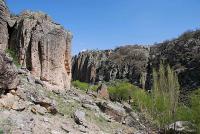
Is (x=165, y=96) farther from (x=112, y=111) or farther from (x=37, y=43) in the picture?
(x=37, y=43)

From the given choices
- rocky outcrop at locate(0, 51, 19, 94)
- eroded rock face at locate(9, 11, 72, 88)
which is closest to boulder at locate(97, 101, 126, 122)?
Result: eroded rock face at locate(9, 11, 72, 88)

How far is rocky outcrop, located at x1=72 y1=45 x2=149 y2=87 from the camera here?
9816 cm

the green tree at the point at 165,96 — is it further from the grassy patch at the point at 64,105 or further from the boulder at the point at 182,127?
the grassy patch at the point at 64,105

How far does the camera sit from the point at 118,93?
6097 centimetres

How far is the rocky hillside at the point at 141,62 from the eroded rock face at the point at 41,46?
4288cm

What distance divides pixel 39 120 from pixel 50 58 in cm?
857

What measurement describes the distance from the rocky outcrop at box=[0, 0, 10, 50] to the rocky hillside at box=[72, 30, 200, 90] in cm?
4611

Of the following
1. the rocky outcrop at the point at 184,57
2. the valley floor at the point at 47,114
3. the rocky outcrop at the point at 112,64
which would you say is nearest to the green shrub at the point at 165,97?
the valley floor at the point at 47,114

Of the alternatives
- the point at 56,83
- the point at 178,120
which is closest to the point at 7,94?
the point at 56,83

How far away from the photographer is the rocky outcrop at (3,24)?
23.9 metres

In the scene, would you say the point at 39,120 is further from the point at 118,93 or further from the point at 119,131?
the point at 118,93

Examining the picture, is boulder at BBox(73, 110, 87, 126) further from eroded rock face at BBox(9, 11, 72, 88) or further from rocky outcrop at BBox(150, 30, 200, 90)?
rocky outcrop at BBox(150, 30, 200, 90)

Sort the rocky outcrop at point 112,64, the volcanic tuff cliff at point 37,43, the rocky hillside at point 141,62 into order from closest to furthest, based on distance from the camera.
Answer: the volcanic tuff cliff at point 37,43, the rocky hillside at point 141,62, the rocky outcrop at point 112,64

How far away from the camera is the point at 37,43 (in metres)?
25.2
